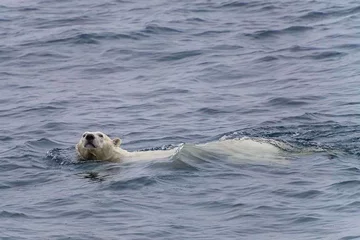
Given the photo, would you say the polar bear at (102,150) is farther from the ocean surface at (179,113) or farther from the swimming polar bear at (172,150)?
the ocean surface at (179,113)

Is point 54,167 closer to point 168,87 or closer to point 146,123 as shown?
point 146,123

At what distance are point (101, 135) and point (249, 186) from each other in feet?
10.9

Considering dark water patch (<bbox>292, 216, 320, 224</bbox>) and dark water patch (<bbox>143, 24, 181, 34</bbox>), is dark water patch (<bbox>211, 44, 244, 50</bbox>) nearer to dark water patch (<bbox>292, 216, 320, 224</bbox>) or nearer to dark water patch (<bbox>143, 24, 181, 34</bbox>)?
dark water patch (<bbox>143, 24, 181, 34</bbox>)

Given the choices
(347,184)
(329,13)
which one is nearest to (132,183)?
(347,184)

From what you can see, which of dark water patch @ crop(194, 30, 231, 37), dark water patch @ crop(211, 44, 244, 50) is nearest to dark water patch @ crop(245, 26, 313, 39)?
dark water patch @ crop(194, 30, 231, 37)

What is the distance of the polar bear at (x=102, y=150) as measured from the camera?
50.8 ft

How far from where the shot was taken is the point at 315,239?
35.7 ft

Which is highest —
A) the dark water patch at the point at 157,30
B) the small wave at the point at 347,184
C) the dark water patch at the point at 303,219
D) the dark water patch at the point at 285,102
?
the dark water patch at the point at 303,219

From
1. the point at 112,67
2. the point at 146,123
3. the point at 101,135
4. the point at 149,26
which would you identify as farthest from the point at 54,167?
the point at 149,26

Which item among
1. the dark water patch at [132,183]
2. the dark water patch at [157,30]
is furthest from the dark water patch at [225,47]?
the dark water patch at [132,183]

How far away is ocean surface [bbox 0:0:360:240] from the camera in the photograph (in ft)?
39.4

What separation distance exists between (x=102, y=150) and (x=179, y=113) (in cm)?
343

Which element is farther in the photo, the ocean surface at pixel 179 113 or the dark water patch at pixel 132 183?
the dark water patch at pixel 132 183

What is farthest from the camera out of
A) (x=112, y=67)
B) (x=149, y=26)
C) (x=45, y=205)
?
(x=149, y=26)
